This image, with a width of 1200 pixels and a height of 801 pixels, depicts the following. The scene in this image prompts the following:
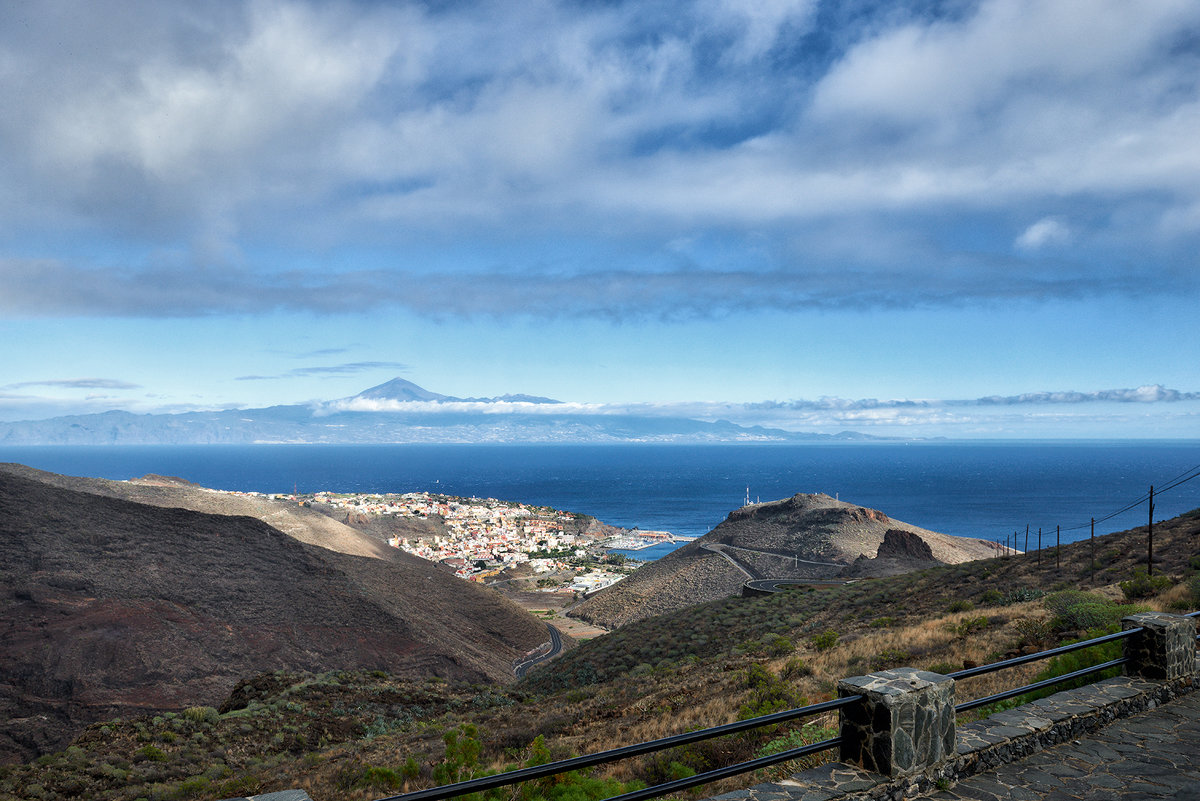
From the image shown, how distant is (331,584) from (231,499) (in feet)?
79.1

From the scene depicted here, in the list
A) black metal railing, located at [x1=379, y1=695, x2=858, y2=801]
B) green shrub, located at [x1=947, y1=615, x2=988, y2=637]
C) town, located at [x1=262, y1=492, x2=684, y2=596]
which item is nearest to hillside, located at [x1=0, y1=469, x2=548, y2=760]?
black metal railing, located at [x1=379, y1=695, x2=858, y2=801]

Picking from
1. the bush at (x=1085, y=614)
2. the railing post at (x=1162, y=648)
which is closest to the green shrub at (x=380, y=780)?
the railing post at (x=1162, y=648)

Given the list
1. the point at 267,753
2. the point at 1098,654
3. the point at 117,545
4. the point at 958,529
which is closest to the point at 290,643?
the point at 117,545

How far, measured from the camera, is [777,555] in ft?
246

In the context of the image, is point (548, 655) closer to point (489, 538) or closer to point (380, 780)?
point (380, 780)

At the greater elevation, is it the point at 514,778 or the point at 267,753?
the point at 514,778

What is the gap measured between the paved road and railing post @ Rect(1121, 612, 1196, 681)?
36256mm

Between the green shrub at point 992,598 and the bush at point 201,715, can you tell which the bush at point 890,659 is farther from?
the bush at point 201,715

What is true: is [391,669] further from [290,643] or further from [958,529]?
[958,529]

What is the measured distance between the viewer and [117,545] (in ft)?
116

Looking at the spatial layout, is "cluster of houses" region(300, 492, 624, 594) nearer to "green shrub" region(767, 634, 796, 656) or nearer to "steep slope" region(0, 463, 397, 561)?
"steep slope" region(0, 463, 397, 561)

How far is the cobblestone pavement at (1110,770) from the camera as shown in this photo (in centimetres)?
521

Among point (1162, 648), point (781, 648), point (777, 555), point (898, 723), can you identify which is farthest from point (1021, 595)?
point (777, 555)

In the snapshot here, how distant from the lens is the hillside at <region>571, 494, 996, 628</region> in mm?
62219
